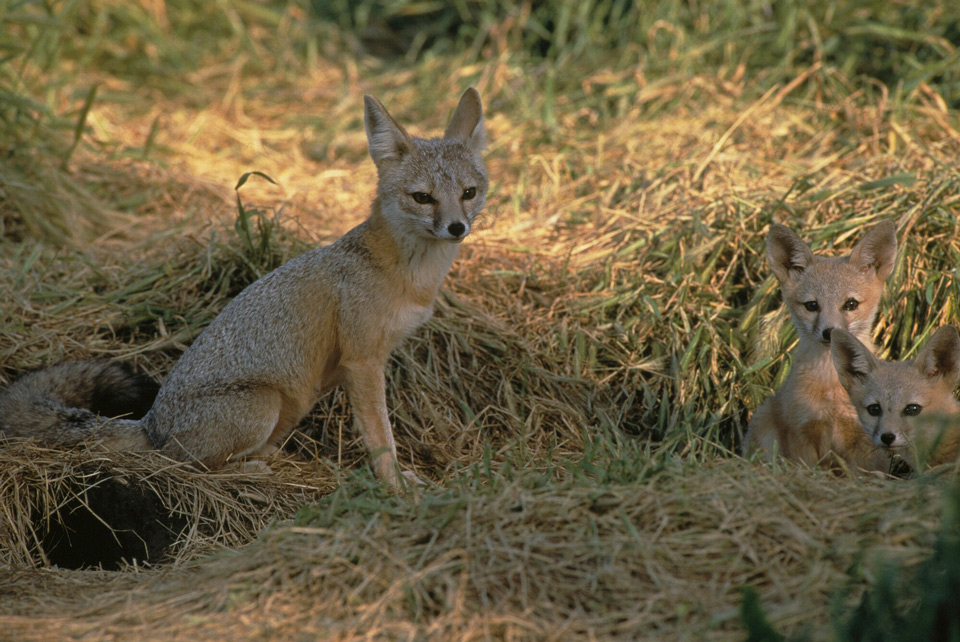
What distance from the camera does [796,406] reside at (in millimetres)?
4141

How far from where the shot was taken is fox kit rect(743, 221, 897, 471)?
4.12m

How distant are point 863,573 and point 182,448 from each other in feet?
9.70

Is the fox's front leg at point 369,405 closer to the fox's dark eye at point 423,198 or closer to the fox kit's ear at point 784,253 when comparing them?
the fox's dark eye at point 423,198

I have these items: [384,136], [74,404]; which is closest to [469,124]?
[384,136]

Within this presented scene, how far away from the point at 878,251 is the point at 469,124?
206 cm

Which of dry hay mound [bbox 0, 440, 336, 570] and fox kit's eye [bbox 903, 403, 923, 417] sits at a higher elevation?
fox kit's eye [bbox 903, 403, 923, 417]

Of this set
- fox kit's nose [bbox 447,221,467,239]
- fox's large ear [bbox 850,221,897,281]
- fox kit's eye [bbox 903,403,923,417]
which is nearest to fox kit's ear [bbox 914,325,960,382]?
fox kit's eye [bbox 903,403,923,417]

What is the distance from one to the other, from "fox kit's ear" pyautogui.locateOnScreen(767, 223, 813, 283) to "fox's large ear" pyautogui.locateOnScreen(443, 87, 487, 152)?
1.50 meters

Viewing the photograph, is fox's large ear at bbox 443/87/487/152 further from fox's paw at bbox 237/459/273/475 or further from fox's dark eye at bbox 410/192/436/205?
fox's paw at bbox 237/459/273/475

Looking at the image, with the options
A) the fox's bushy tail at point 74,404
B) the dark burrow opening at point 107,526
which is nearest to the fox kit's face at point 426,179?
the fox's bushy tail at point 74,404

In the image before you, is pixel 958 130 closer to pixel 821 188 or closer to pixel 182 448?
pixel 821 188

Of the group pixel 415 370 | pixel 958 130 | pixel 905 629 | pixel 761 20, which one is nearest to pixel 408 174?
pixel 415 370

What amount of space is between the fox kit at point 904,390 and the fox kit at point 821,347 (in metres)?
0.16

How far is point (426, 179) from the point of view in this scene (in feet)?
14.1
